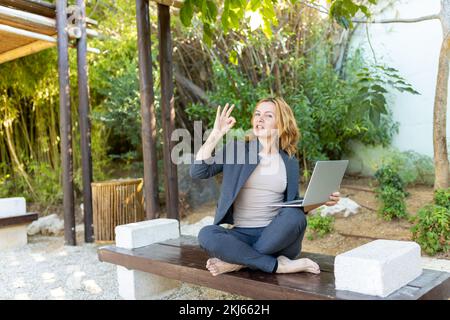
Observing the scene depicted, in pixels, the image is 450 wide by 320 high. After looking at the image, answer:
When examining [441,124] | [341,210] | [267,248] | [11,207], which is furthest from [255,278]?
[11,207]

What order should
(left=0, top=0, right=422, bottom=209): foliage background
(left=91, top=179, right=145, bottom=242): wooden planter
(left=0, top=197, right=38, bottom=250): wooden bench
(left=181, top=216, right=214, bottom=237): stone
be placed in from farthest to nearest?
(left=0, top=0, right=422, bottom=209): foliage background, (left=181, top=216, right=214, bottom=237): stone, (left=0, top=197, right=38, bottom=250): wooden bench, (left=91, top=179, right=145, bottom=242): wooden planter

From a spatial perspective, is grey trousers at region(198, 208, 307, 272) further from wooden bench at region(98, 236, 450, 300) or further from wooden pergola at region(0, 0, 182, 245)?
wooden pergola at region(0, 0, 182, 245)

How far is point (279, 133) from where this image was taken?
2252 millimetres

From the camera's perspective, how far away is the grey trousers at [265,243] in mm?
2012

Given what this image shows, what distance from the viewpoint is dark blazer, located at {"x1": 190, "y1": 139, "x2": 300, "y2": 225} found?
7.07ft

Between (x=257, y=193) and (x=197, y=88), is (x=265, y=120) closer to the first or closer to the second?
(x=257, y=193)

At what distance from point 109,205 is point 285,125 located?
254 cm

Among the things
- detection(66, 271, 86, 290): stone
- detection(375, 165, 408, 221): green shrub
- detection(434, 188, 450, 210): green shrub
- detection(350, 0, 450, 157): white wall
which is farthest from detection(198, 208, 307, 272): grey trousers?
detection(350, 0, 450, 157): white wall

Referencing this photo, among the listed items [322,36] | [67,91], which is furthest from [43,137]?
[322,36]

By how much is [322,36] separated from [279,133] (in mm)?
4106

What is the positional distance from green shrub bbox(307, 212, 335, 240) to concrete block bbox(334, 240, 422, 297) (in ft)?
7.53

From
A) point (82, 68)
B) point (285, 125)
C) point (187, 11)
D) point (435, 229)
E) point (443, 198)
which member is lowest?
point (435, 229)

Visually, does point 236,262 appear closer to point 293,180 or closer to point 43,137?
point 293,180

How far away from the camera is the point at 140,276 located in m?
2.70
